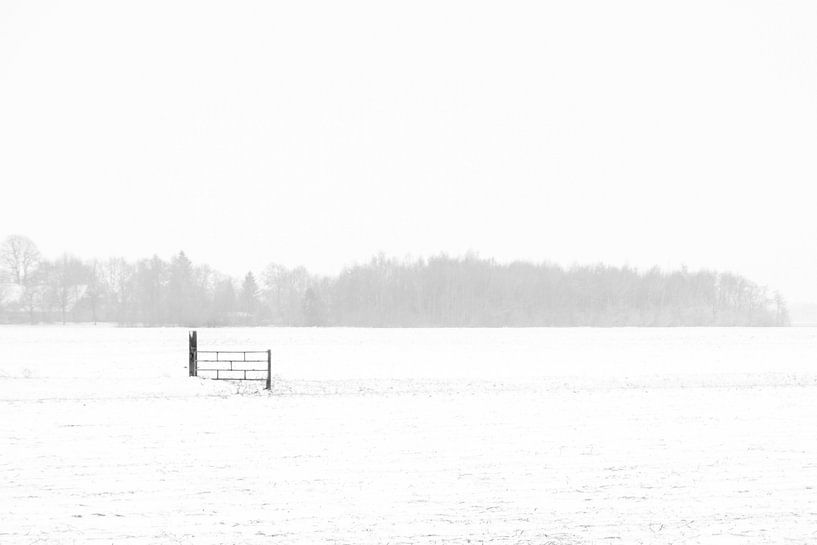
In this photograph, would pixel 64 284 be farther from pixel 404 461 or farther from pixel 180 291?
pixel 404 461

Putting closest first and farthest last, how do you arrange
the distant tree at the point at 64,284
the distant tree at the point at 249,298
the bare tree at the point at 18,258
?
1. the distant tree at the point at 64,284
2. the bare tree at the point at 18,258
3. the distant tree at the point at 249,298

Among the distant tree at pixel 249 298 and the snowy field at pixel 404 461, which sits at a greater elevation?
the distant tree at pixel 249 298

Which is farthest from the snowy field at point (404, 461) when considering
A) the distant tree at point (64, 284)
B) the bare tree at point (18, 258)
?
the bare tree at point (18, 258)

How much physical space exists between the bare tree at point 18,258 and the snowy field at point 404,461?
101918 mm

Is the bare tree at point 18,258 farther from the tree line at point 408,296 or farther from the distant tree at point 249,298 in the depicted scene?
the distant tree at point 249,298

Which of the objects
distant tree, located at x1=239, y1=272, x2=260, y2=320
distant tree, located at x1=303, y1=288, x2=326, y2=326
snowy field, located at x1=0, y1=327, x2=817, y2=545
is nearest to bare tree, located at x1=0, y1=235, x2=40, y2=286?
distant tree, located at x1=239, y1=272, x2=260, y2=320

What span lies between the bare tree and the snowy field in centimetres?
10192

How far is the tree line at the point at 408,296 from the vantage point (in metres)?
119

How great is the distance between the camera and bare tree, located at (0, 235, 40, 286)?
124 metres

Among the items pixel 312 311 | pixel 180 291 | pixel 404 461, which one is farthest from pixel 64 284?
pixel 404 461

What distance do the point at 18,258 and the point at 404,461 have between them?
12747cm

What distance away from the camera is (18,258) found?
125 metres

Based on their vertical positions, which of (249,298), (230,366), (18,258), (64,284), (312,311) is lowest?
(230,366)

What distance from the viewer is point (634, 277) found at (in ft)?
439
